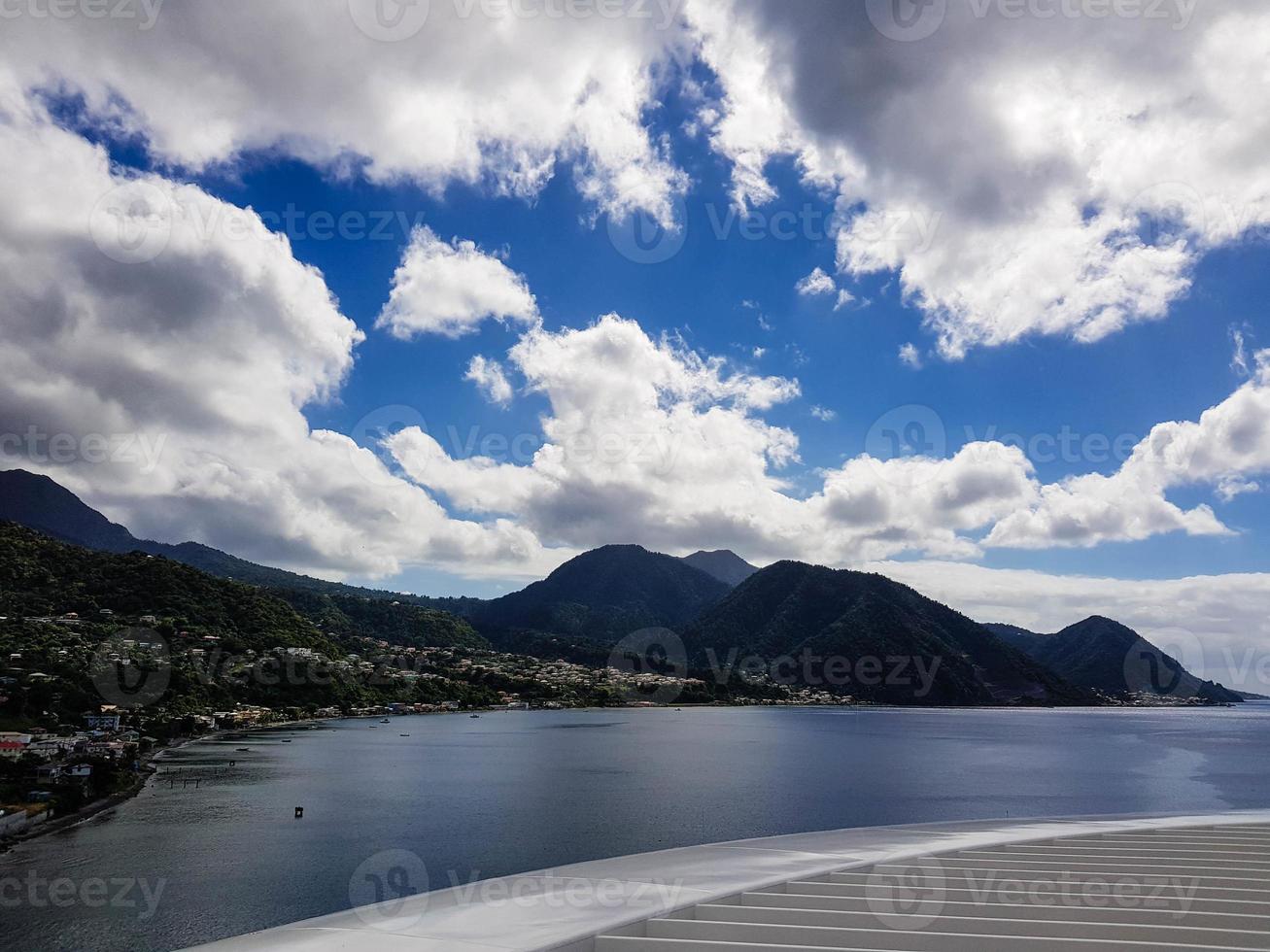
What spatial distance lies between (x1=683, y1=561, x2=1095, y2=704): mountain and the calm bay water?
69653 mm

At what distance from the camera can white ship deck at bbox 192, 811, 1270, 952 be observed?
4055 millimetres

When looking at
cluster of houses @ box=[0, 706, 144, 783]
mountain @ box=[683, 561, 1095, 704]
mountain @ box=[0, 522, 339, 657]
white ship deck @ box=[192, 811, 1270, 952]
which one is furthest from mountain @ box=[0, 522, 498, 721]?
mountain @ box=[683, 561, 1095, 704]

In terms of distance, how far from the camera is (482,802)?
37625mm

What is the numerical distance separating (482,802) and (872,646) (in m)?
124

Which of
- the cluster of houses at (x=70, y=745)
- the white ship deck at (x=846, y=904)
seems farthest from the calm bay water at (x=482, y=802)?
the white ship deck at (x=846, y=904)

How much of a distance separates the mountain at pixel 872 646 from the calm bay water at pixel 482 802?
69.7m

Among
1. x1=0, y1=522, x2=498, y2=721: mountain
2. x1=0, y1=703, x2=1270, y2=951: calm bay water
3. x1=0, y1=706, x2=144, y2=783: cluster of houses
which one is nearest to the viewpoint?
x1=0, y1=703, x2=1270, y2=951: calm bay water

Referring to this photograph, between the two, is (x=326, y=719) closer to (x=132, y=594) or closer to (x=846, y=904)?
(x=132, y=594)

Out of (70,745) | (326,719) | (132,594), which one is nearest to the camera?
(70,745)

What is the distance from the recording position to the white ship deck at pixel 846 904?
405 cm

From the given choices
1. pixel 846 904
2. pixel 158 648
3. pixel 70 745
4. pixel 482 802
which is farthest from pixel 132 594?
pixel 846 904

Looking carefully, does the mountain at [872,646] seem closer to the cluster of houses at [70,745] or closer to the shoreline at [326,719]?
the shoreline at [326,719]

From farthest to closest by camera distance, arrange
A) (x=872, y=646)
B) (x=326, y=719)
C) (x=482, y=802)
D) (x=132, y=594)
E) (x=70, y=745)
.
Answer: (x=872, y=646)
(x=132, y=594)
(x=326, y=719)
(x=70, y=745)
(x=482, y=802)

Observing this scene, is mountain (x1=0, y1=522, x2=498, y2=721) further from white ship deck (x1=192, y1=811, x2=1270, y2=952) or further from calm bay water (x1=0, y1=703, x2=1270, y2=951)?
white ship deck (x1=192, y1=811, x2=1270, y2=952)
